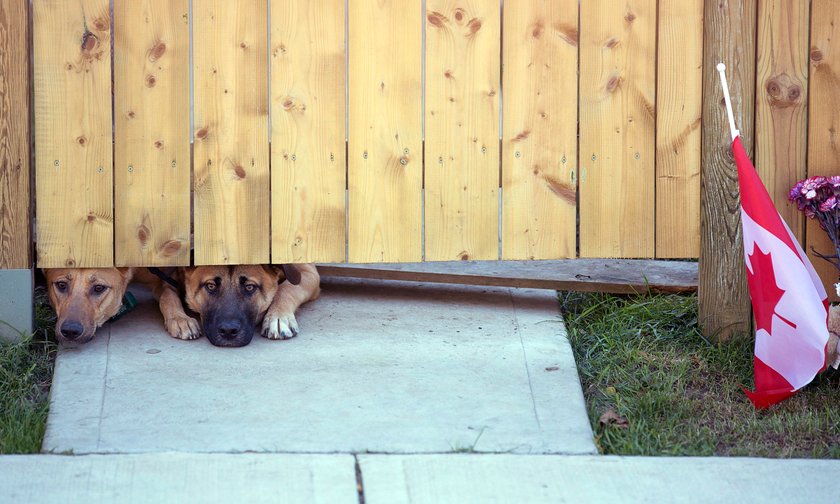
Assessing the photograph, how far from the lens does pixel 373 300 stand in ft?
16.9

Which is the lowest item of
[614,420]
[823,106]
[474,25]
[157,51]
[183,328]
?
[614,420]

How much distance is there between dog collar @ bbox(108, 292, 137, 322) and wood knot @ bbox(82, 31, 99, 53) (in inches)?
46.8

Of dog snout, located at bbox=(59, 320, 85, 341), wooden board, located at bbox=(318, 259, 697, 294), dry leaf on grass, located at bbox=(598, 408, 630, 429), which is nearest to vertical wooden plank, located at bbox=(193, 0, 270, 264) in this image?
dog snout, located at bbox=(59, 320, 85, 341)

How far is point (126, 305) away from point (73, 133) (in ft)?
2.91

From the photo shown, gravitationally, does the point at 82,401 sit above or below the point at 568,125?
below

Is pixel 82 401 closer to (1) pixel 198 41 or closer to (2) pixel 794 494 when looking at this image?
(1) pixel 198 41

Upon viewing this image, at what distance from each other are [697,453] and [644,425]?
0.25 m

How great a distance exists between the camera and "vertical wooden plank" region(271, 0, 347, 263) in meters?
4.46

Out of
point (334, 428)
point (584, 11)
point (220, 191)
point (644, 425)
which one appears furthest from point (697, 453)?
point (220, 191)

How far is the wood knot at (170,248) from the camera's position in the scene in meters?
4.57

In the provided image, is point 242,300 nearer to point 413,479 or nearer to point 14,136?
point 14,136

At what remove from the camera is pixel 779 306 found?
13.0 ft

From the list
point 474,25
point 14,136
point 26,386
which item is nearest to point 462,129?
point 474,25

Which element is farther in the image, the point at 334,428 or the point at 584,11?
the point at 584,11
